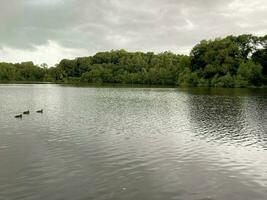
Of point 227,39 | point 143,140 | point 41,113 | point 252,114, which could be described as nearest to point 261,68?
point 227,39

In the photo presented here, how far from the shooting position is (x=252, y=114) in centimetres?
4475

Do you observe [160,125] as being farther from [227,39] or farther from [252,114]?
[227,39]

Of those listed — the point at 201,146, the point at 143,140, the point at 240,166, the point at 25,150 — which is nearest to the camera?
the point at 240,166

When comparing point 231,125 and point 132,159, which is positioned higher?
point 231,125

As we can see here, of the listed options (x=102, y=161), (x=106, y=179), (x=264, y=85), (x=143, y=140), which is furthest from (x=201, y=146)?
(x=264, y=85)

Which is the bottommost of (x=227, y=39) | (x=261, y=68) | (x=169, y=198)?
(x=169, y=198)

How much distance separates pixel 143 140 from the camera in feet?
90.1

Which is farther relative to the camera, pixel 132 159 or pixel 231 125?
pixel 231 125

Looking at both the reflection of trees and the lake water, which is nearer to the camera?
the lake water

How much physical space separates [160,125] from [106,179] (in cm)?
1857

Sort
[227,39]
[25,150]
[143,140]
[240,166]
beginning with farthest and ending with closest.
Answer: [227,39]
[143,140]
[25,150]
[240,166]

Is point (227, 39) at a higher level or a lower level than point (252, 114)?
higher

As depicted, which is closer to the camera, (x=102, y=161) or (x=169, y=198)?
(x=169, y=198)

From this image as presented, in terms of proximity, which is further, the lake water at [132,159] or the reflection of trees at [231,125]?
the reflection of trees at [231,125]
